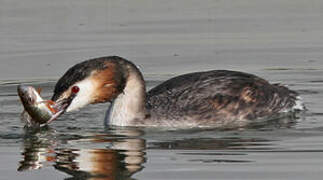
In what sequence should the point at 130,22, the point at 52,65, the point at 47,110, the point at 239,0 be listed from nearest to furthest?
1. the point at 47,110
2. the point at 52,65
3. the point at 130,22
4. the point at 239,0

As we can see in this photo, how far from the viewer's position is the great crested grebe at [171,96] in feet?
42.5

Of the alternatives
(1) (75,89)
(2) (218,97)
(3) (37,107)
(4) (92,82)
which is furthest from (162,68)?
(3) (37,107)

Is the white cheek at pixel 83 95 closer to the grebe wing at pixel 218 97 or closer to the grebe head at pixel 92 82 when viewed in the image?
the grebe head at pixel 92 82

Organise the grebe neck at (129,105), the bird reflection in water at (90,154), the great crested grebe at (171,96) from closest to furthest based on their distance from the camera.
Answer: the bird reflection in water at (90,154) < the great crested grebe at (171,96) < the grebe neck at (129,105)

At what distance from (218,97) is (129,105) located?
44.5 inches

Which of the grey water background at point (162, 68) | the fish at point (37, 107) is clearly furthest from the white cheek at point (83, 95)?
the grey water background at point (162, 68)

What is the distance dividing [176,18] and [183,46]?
5.32ft

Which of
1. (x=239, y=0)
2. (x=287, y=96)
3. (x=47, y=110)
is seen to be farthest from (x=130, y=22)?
(x=47, y=110)

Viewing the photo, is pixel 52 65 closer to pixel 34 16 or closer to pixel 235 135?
pixel 34 16

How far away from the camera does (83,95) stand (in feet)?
42.5

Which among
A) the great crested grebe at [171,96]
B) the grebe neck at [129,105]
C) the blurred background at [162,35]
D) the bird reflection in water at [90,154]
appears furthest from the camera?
the blurred background at [162,35]

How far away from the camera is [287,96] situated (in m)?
14.5

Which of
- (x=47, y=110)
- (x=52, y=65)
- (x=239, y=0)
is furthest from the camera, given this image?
(x=239, y=0)

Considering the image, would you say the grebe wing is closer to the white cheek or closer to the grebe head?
the grebe head
